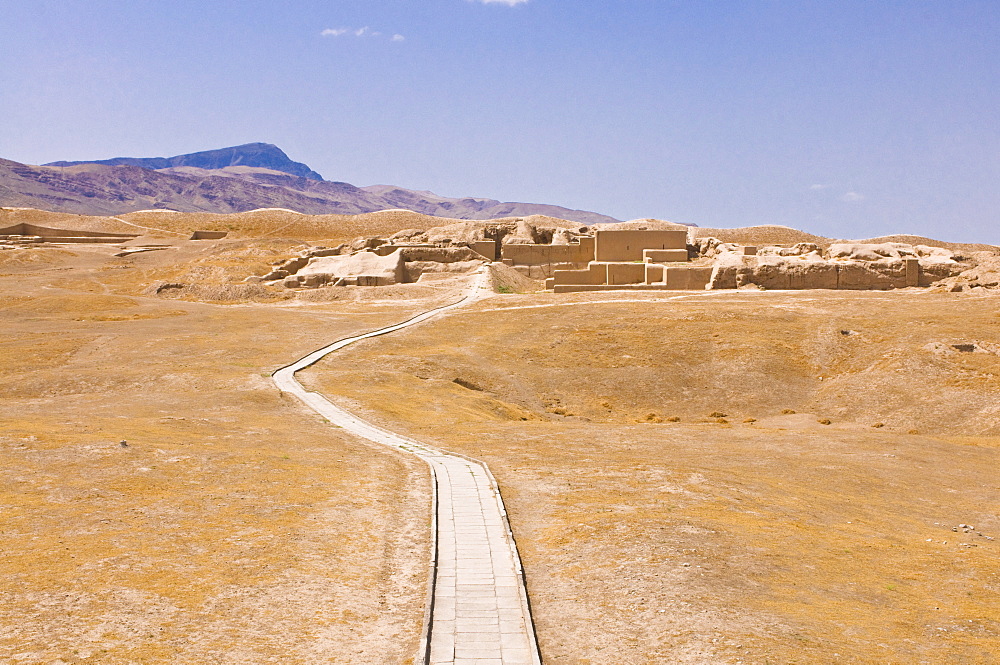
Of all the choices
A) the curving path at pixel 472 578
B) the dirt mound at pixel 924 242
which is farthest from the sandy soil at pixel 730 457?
the dirt mound at pixel 924 242

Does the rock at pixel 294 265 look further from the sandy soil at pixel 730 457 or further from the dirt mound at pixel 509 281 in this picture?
the sandy soil at pixel 730 457

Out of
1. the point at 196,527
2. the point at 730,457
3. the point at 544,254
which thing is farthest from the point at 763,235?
the point at 196,527

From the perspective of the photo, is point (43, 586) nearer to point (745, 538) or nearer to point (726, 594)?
point (726, 594)

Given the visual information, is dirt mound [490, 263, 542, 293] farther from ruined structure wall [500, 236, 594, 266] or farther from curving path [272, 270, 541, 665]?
curving path [272, 270, 541, 665]

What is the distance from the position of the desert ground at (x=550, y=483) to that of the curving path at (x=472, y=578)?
0.26 meters

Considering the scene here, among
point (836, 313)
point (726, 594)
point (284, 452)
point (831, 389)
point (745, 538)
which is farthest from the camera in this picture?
point (836, 313)

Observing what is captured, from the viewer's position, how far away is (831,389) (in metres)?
27.1

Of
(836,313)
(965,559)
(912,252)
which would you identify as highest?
(912,252)

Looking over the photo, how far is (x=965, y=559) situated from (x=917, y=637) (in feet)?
12.1

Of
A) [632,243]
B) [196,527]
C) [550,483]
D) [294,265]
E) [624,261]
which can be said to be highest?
[632,243]

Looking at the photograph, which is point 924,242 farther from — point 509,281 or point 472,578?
point 472,578

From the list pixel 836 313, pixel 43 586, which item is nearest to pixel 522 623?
pixel 43 586

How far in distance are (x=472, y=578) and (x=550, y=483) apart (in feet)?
15.5

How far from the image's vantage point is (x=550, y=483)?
1404cm
